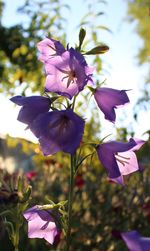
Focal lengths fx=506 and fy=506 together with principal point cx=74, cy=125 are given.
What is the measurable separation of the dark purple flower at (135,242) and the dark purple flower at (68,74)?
0.66 metres

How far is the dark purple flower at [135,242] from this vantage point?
2.99ft

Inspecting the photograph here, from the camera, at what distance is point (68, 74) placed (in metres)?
1.63

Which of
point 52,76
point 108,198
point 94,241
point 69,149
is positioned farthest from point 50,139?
point 108,198

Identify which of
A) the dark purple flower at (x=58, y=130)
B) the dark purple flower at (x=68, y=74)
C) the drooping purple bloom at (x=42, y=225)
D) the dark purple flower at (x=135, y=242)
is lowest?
the drooping purple bloom at (x=42, y=225)

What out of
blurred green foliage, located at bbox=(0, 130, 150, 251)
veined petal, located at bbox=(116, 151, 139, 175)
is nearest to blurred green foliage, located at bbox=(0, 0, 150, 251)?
blurred green foliage, located at bbox=(0, 130, 150, 251)

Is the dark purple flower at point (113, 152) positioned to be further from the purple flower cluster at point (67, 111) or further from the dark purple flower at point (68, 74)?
the dark purple flower at point (68, 74)

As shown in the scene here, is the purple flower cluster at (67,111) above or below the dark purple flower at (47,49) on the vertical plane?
below

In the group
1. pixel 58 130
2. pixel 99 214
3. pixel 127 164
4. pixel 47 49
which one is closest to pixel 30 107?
pixel 58 130

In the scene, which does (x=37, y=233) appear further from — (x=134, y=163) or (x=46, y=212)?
(x=134, y=163)

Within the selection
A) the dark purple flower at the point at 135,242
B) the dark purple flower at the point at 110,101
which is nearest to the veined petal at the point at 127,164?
the dark purple flower at the point at 110,101

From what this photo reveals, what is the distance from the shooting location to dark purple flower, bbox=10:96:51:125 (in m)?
1.51

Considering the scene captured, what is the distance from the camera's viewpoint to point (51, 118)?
148cm

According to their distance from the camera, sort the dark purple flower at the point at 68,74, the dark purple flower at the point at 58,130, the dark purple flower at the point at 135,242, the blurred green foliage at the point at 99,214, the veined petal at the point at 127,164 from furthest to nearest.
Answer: the blurred green foliage at the point at 99,214
the veined petal at the point at 127,164
the dark purple flower at the point at 68,74
the dark purple flower at the point at 58,130
the dark purple flower at the point at 135,242

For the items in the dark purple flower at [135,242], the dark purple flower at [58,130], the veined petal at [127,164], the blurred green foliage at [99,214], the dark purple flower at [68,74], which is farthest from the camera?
the blurred green foliage at [99,214]
